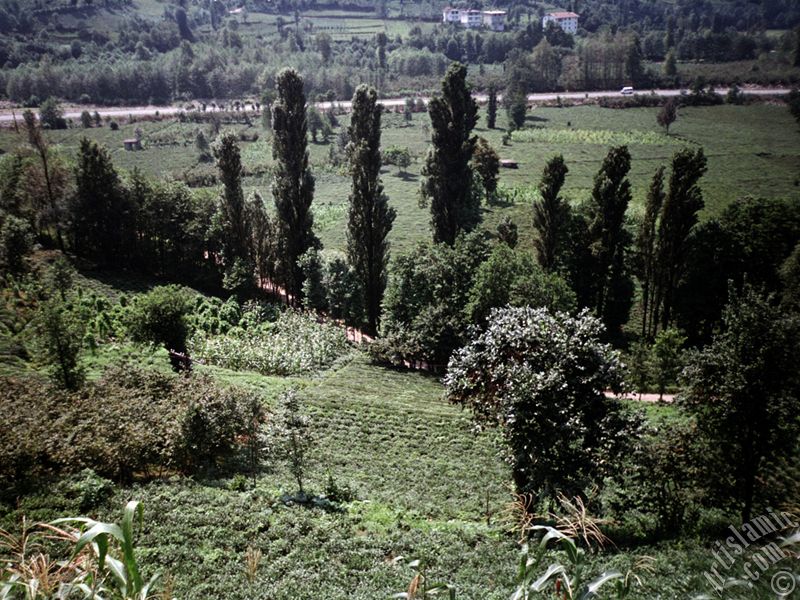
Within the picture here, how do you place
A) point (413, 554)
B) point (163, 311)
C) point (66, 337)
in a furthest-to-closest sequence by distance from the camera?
point (163, 311)
point (66, 337)
point (413, 554)

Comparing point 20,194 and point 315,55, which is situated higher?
point 315,55

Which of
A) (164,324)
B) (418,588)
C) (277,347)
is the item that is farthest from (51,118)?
(418,588)

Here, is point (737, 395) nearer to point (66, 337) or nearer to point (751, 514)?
point (751, 514)

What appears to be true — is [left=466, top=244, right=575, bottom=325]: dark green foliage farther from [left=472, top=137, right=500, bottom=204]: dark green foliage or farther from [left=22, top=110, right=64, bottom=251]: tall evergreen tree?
[left=472, top=137, right=500, bottom=204]: dark green foliage

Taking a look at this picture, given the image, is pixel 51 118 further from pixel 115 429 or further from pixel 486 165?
pixel 115 429

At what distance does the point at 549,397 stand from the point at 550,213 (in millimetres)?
30806

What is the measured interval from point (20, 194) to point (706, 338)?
5558 centimetres

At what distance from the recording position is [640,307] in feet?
149

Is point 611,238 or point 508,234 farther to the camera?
point 508,234

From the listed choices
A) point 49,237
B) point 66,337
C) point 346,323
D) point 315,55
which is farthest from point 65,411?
point 315,55

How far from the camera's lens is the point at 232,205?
45.4 m

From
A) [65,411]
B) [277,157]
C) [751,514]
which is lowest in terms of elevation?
[751,514]

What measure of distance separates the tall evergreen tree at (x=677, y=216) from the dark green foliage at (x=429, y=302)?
12.4 m

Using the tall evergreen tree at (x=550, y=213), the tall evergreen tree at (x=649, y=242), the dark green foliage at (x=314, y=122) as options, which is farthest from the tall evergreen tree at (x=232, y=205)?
the dark green foliage at (x=314, y=122)
